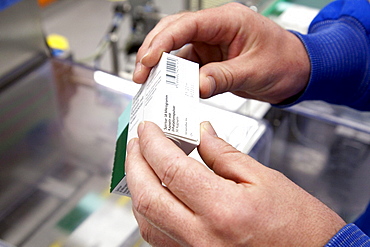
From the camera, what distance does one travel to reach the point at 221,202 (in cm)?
47

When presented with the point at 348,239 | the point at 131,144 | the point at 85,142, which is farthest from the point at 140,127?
the point at 85,142

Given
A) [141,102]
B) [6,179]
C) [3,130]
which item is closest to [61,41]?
[3,130]

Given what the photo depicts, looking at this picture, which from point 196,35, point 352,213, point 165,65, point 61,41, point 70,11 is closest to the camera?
point 165,65

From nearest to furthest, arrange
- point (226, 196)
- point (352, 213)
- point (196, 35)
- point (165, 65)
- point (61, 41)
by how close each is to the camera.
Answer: point (226, 196) → point (165, 65) → point (196, 35) → point (352, 213) → point (61, 41)

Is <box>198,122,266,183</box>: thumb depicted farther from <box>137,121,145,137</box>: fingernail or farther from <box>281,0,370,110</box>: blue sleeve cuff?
<box>281,0,370,110</box>: blue sleeve cuff

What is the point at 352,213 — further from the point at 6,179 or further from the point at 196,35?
the point at 6,179

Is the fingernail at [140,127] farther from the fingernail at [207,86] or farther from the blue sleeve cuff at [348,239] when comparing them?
the blue sleeve cuff at [348,239]

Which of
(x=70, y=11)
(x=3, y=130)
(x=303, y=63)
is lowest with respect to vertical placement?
(x=70, y=11)

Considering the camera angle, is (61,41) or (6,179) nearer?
(6,179)

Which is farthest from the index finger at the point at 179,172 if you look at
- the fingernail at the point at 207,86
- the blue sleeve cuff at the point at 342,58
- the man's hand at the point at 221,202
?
the blue sleeve cuff at the point at 342,58

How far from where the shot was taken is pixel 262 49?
789 mm

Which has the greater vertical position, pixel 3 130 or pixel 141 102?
pixel 141 102

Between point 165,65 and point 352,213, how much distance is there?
1.94 ft

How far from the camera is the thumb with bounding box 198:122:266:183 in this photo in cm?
52
